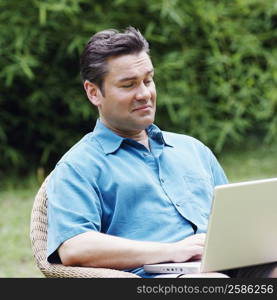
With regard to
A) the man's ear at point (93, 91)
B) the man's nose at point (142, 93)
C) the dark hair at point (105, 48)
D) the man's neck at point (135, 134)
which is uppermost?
the dark hair at point (105, 48)

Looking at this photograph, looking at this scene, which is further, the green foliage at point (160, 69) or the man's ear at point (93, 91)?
the green foliage at point (160, 69)

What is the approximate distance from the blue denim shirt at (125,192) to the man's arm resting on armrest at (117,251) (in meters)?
0.04

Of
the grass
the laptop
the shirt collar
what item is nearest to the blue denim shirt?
the shirt collar

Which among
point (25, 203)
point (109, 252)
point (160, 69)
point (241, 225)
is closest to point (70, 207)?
point (109, 252)

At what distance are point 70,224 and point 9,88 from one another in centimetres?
411

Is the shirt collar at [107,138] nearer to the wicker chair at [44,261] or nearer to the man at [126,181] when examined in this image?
the man at [126,181]

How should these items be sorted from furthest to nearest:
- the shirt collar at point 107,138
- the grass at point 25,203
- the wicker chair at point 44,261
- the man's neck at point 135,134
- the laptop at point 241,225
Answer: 1. the grass at point 25,203
2. the man's neck at point 135,134
3. the shirt collar at point 107,138
4. the wicker chair at point 44,261
5. the laptop at point 241,225

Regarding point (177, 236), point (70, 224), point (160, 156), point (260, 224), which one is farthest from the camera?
point (160, 156)

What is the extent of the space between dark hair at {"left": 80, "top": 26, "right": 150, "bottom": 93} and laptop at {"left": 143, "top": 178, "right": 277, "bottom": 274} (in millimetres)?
794

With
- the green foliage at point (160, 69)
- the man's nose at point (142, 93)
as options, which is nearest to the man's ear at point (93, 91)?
the man's nose at point (142, 93)

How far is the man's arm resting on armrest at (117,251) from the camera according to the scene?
2.50 metres

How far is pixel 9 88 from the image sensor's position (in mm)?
6461
